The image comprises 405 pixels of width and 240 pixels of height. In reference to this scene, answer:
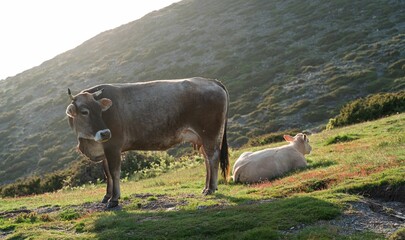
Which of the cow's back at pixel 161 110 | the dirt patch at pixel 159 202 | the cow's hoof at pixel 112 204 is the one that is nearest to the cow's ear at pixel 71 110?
the cow's back at pixel 161 110

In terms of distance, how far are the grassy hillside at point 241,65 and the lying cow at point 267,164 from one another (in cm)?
2587

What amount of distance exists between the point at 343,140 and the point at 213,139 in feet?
35.8

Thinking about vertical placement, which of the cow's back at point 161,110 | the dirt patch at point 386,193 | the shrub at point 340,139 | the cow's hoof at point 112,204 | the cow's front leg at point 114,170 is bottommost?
the shrub at point 340,139

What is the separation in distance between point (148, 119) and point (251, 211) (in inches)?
189

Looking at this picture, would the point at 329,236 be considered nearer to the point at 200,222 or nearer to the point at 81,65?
the point at 200,222

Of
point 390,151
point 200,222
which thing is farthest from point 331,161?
point 200,222

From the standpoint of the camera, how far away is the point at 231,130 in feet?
163

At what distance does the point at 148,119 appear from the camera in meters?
14.5

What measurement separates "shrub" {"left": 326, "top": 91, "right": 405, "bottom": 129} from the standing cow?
68.5 ft

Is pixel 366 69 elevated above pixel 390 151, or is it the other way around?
pixel 390 151

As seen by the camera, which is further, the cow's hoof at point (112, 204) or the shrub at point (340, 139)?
the shrub at point (340, 139)

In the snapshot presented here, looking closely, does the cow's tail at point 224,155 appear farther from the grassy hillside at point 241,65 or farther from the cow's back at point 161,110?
the grassy hillside at point 241,65

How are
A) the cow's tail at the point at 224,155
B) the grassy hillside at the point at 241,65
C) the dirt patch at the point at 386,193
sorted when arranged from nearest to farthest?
the dirt patch at the point at 386,193 < the cow's tail at the point at 224,155 < the grassy hillside at the point at 241,65

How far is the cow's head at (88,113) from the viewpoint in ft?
43.8
